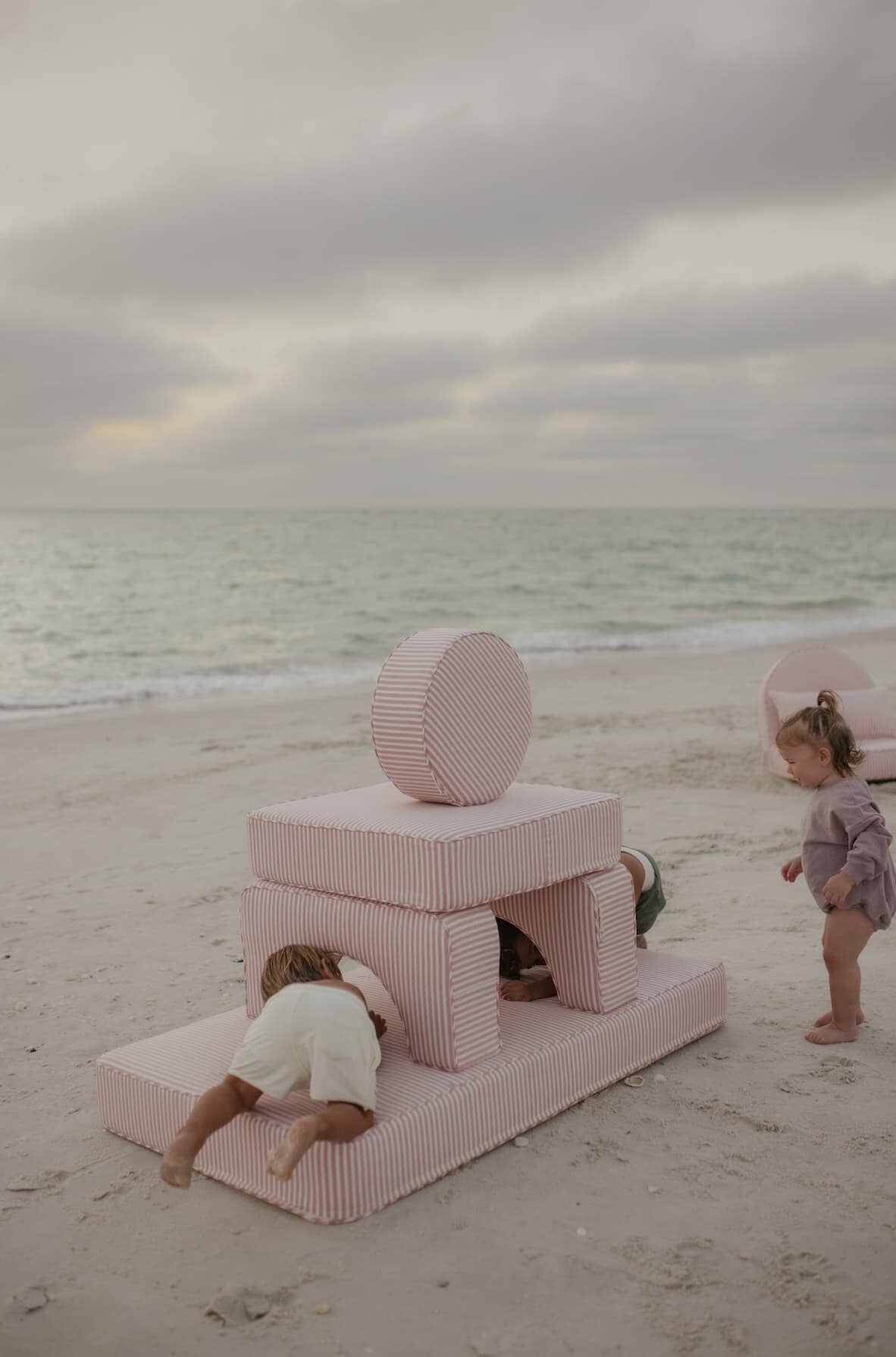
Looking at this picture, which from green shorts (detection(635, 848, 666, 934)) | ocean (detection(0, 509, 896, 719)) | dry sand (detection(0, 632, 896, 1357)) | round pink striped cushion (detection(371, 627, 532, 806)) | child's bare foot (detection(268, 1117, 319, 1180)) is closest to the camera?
dry sand (detection(0, 632, 896, 1357))

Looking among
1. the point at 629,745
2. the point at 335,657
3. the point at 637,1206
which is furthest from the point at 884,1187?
the point at 335,657

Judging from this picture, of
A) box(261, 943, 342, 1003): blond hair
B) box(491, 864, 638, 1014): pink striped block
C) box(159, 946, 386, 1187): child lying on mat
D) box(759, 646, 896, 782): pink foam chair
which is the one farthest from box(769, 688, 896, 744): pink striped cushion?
box(159, 946, 386, 1187): child lying on mat

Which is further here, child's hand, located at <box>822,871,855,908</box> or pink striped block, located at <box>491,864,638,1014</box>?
child's hand, located at <box>822,871,855,908</box>

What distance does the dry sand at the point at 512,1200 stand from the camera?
7.79ft

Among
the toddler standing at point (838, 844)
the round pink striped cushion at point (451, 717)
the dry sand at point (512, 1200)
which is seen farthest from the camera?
the toddler standing at point (838, 844)

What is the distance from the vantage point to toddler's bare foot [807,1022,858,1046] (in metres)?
3.74

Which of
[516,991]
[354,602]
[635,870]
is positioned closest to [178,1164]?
[516,991]

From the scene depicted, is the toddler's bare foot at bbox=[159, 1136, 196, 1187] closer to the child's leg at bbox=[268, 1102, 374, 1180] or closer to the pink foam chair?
the child's leg at bbox=[268, 1102, 374, 1180]

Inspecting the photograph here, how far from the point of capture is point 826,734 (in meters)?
3.67

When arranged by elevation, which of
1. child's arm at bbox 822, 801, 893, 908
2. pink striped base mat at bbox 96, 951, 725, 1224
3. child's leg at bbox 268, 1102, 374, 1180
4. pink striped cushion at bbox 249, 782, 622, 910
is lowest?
pink striped base mat at bbox 96, 951, 725, 1224

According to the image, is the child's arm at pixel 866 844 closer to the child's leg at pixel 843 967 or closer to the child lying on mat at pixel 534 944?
the child's leg at pixel 843 967

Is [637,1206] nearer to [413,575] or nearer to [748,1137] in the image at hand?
[748,1137]

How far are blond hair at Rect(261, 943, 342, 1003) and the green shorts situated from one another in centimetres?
134

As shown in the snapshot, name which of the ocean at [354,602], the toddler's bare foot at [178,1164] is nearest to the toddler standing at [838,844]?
the toddler's bare foot at [178,1164]
